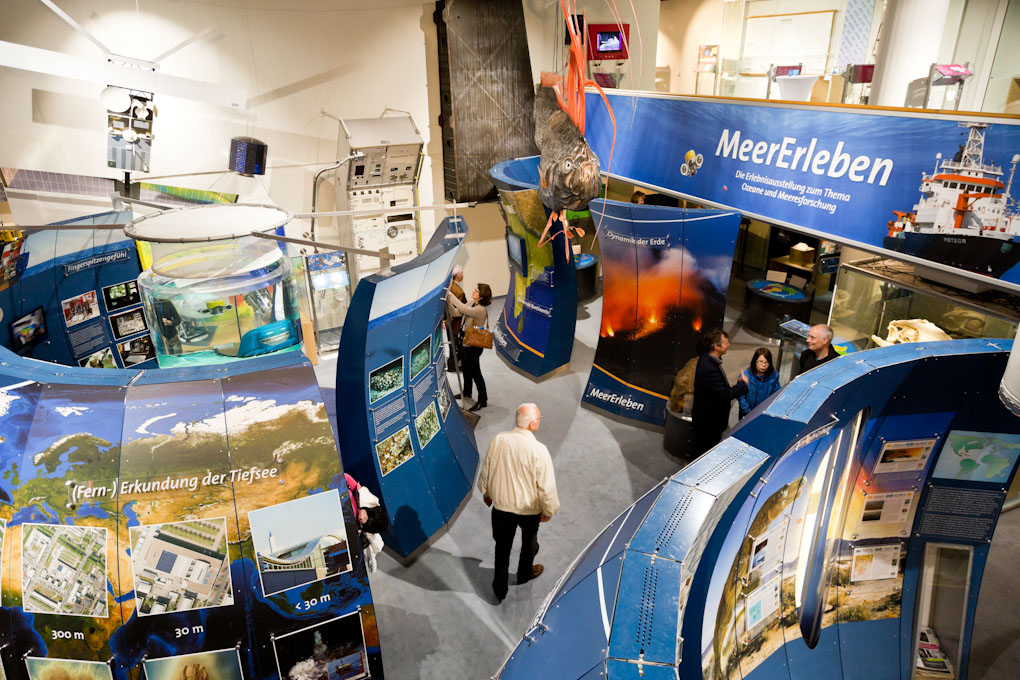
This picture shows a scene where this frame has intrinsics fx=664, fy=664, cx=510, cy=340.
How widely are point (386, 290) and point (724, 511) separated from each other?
2172 millimetres

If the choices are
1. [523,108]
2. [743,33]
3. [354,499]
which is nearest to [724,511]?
[354,499]

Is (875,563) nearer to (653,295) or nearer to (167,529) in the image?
(653,295)

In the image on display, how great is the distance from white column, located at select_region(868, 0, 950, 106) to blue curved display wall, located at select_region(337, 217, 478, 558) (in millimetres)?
3736

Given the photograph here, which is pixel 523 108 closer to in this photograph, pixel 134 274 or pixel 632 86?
pixel 632 86

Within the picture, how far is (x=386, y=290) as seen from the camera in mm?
3621

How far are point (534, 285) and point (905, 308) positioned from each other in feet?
10.8

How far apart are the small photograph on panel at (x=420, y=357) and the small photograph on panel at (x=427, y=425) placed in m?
0.31

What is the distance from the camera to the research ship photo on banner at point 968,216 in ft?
11.5

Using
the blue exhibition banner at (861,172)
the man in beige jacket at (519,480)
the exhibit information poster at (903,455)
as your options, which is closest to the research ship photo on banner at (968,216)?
the blue exhibition banner at (861,172)

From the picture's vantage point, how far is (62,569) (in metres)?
2.55

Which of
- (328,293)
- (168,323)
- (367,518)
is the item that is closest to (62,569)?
(367,518)

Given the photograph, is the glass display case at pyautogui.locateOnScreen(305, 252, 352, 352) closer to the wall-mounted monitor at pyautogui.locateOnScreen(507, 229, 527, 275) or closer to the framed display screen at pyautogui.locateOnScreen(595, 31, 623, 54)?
the wall-mounted monitor at pyautogui.locateOnScreen(507, 229, 527, 275)

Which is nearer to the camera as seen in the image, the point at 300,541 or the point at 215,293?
the point at 300,541

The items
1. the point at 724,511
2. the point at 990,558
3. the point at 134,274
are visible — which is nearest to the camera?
the point at 724,511
